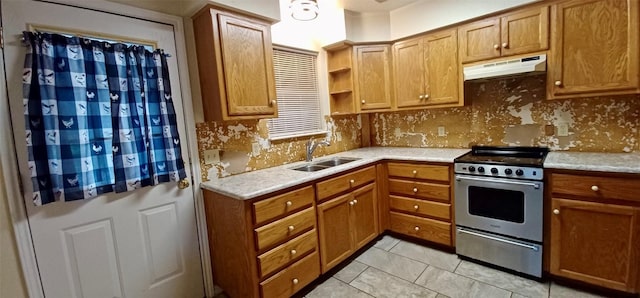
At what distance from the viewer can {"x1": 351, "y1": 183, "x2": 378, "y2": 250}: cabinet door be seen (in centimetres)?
251

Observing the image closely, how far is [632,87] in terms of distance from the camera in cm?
192

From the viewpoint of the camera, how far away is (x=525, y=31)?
2234mm

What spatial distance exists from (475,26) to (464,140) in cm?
111

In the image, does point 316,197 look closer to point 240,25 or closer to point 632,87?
point 240,25

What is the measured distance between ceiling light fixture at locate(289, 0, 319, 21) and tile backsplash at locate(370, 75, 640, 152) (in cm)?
164

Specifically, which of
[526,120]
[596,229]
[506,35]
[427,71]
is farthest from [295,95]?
[596,229]

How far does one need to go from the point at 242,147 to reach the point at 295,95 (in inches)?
34.1

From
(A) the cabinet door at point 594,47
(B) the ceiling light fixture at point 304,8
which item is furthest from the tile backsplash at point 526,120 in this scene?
(B) the ceiling light fixture at point 304,8

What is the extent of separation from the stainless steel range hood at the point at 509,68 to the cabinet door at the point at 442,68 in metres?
0.20

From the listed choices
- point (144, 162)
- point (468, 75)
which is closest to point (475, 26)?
point (468, 75)

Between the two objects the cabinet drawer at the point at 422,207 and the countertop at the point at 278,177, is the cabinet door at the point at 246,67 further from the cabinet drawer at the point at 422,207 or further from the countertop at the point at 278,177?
the cabinet drawer at the point at 422,207

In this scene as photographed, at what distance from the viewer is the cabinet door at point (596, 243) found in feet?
5.74

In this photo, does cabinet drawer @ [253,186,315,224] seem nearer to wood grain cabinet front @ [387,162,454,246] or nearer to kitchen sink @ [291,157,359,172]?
kitchen sink @ [291,157,359,172]

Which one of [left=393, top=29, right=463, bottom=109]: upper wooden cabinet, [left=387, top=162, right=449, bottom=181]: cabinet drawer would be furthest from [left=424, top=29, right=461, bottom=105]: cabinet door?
[left=387, top=162, right=449, bottom=181]: cabinet drawer
